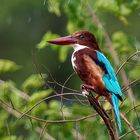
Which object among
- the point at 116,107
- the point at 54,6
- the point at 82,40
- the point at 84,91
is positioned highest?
the point at 54,6

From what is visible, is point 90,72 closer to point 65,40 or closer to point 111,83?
point 111,83

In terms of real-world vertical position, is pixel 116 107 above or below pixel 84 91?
below

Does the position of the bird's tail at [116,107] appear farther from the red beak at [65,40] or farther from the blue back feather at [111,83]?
the red beak at [65,40]

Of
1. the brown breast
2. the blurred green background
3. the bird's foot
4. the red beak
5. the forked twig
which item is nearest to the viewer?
the forked twig

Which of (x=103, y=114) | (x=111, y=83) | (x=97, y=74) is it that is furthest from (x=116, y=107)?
(x=103, y=114)

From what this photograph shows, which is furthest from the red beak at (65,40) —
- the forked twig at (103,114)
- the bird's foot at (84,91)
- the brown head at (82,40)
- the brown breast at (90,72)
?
the forked twig at (103,114)

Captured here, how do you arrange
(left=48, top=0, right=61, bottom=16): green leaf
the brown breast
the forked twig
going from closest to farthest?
the forked twig → (left=48, top=0, right=61, bottom=16): green leaf → the brown breast

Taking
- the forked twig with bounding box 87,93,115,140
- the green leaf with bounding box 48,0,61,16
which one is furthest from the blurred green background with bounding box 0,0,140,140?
the forked twig with bounding box 87,93,115,140

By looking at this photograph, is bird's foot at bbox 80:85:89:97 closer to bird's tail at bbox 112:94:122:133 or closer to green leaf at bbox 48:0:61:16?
bird's tail at bbox 112:94:122:133

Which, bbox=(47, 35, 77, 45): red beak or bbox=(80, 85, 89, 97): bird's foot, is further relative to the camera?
bbox=(47, 35, 77, 45): red beak

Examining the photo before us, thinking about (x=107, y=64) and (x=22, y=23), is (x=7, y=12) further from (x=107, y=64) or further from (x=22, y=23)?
(x=107, y=64)

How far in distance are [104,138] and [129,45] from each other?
3.39 feet

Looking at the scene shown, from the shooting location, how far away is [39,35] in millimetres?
16094

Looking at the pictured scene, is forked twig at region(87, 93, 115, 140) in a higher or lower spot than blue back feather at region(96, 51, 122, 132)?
lower
